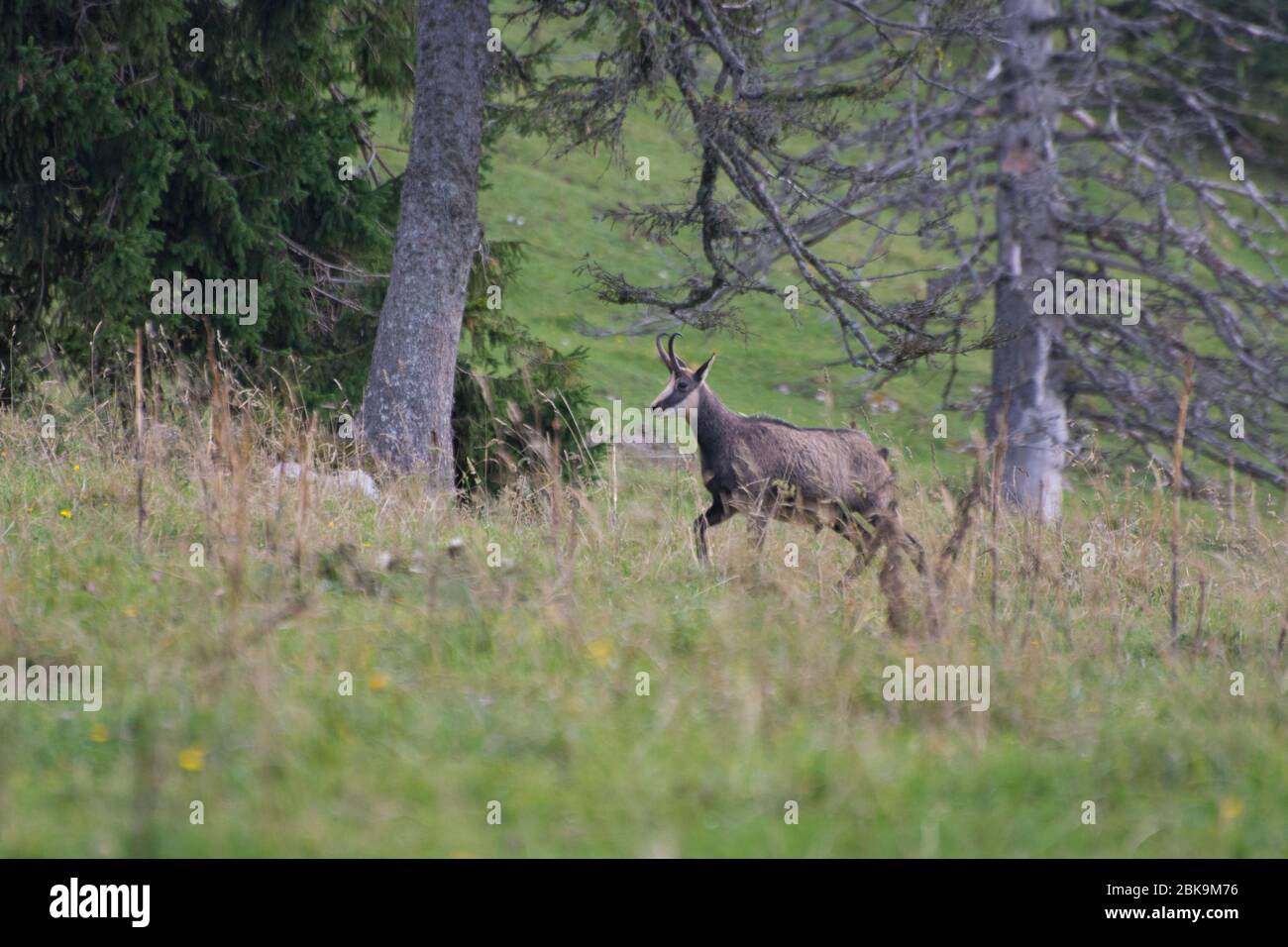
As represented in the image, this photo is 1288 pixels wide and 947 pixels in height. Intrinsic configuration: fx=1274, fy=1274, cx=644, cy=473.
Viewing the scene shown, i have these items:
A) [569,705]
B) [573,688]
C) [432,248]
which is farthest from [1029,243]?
[569,705]

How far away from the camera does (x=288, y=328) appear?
1265 centimetres

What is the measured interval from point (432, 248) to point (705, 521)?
355 centimetres

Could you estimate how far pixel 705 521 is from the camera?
28.7ft

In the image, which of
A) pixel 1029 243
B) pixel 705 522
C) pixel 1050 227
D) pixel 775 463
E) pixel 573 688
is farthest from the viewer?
pixel 1029 243

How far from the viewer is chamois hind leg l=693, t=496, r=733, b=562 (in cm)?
812

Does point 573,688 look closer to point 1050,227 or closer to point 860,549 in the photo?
point 860,549

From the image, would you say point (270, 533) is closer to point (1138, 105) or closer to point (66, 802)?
point (66, 802)

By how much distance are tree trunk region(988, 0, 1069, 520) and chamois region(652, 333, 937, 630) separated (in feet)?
20.6

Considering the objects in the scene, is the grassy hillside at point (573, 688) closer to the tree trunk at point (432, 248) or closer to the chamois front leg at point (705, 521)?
the chamois front leg at point (705, 521)

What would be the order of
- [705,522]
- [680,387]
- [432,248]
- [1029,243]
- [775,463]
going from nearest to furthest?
1. [705,522]
2. [775,463]
3. [680,387]
4. [432,248]
5. [1029,243]

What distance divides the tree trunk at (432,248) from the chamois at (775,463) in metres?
2.08

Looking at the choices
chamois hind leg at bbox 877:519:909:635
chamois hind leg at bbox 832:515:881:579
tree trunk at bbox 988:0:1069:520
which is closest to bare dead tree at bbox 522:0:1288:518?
tree trunk at bbox 988:0:1069:520
